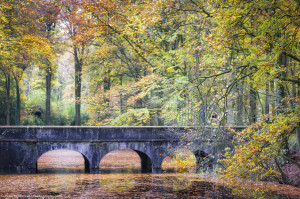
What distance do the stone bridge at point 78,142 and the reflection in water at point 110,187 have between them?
4.36 ft

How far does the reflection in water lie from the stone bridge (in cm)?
133

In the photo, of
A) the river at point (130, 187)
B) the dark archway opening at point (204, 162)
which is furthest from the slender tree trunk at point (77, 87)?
the dark archway opening at point (204, 162)

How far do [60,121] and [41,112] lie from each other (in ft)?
5.39

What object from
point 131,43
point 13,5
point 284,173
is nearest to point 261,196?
point 284,173

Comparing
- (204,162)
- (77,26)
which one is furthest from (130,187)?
(77,26)

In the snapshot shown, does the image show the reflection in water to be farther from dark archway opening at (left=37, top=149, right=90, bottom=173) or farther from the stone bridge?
dark archway opening at (left=37, top=149, right=90, bottom=173)

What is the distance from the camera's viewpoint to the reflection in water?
9.73 metres

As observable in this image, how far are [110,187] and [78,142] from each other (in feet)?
14.0

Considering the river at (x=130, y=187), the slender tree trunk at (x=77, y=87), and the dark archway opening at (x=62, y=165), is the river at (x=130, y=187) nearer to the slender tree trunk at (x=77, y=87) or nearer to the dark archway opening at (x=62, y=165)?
the dark archway opening at (x=62, y=165)

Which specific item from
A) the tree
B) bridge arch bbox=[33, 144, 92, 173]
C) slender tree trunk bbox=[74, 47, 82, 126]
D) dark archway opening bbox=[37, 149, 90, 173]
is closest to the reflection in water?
bridge arch bbox=[33, 144, 92, 173]

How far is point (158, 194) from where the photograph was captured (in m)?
10.0

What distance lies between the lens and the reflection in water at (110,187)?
973 centimetres

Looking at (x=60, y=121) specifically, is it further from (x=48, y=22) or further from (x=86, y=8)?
(x=86, y=8)

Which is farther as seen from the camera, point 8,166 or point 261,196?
point 8,166
